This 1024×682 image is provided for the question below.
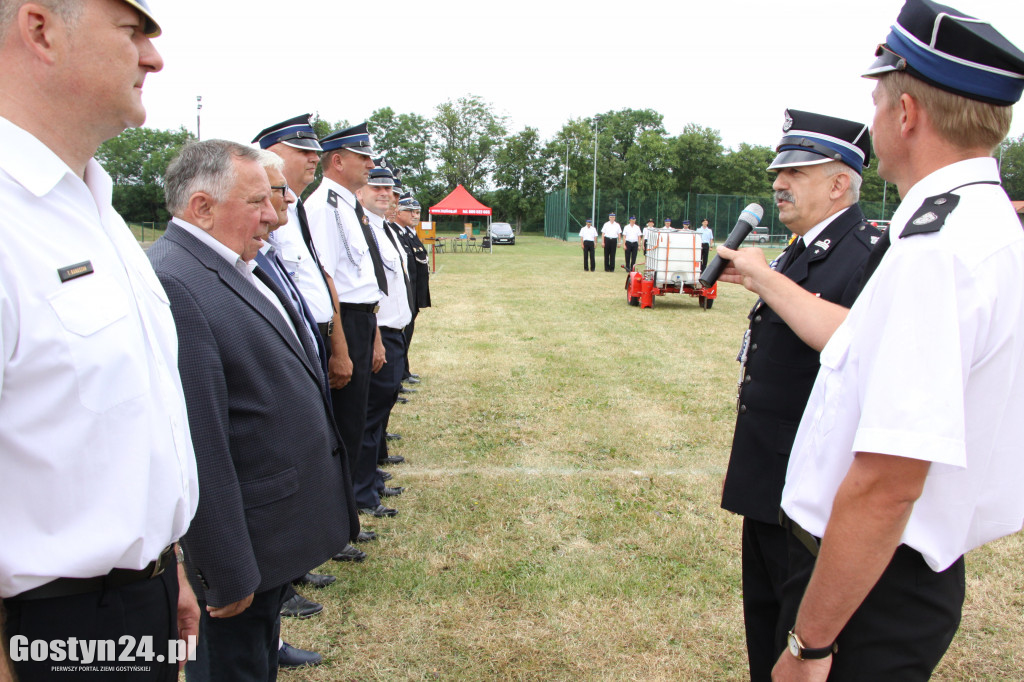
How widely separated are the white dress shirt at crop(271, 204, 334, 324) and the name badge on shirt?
222 centimetres

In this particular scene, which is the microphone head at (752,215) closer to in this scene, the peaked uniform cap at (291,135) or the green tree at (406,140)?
the peaked uniform cap at (291,135)

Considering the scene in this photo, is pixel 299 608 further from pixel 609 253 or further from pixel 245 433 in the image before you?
pixel 609 253

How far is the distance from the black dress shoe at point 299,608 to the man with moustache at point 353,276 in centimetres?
96

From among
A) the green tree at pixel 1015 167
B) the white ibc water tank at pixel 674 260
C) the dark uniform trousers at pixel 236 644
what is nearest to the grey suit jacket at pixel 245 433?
the dark uniform trousers at pixel 236 644

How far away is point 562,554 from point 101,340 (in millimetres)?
3096

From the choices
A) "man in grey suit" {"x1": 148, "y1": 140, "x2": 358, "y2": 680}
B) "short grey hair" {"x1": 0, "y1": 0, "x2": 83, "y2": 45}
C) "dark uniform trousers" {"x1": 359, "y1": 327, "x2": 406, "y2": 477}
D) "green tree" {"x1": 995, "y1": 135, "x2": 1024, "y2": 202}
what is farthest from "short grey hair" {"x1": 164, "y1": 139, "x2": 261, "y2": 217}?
"green tree" {"x1": 995, "y1": 135, "x2": 1024, "y2": 202}

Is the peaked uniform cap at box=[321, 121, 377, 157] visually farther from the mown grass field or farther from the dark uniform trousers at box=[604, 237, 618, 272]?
the dark uniform trousers at box=[604, 237, 618, 272]

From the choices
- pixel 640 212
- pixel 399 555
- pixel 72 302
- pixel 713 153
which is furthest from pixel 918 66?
pixel 713 153

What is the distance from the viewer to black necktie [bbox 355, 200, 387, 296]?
4379 millimetres

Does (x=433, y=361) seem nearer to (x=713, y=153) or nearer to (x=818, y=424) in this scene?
(x=818, y=424)

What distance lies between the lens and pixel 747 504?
2232mm

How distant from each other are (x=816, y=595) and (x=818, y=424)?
36cm

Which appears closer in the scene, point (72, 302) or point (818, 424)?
point (72, 302)

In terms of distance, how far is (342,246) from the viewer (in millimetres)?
4238
